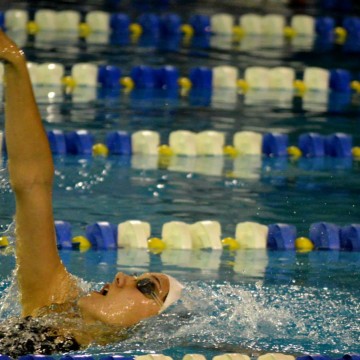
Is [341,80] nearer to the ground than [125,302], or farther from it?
farther from it

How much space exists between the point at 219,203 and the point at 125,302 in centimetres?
270

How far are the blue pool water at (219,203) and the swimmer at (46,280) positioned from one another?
0.70 feet

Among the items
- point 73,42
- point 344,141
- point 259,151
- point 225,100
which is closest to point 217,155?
point 259,151

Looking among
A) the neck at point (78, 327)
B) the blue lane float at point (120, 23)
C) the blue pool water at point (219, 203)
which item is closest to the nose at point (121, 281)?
the neck at point (78, 327)

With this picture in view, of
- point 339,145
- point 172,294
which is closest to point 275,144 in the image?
point 339,145

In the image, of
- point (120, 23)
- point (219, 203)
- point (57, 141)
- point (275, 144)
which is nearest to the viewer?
point (219, 203)

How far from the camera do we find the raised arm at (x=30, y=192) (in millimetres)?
3270

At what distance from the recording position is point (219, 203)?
6.08 m

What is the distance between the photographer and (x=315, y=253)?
17.9ft

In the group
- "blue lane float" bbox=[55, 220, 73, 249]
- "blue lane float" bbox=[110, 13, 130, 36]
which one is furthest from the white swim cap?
"blue lane float" bbox=[110, 13, 130, 36]

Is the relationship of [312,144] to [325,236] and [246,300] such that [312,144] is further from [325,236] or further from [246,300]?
[246,300]

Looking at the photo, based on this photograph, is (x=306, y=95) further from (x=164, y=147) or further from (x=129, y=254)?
(x=129, y=254)

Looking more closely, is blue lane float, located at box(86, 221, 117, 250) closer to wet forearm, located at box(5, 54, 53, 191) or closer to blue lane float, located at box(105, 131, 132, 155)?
blue lane float, located at box(105, 131, 132, 155)

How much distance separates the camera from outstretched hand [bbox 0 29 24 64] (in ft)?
10.3
